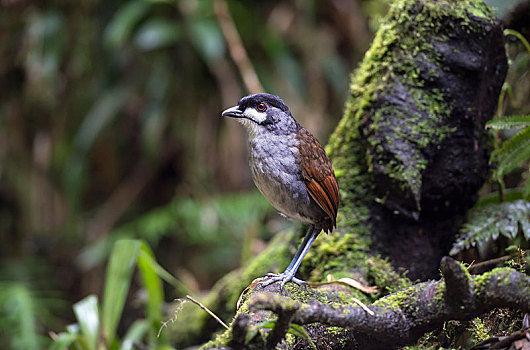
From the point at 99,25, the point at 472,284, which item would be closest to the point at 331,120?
the point at 99,25

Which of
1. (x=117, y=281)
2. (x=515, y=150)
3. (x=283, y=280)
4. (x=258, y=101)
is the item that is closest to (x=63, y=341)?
(x=117, y=281)

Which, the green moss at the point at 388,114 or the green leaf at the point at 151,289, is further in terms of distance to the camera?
the green leaf at the point at 151,289

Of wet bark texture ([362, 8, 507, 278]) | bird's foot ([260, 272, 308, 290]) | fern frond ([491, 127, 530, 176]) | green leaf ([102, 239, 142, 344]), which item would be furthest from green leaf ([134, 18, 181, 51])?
fern frond ([491, 127, 530, 176])

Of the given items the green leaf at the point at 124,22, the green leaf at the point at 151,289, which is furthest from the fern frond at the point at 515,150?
the green leaf at the point at 124,22

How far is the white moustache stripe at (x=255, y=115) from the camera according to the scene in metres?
1.99

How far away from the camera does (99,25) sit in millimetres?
5184

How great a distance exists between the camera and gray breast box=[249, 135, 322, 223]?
1916 mm

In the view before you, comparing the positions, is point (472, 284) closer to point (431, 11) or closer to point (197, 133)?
point (431, 11)

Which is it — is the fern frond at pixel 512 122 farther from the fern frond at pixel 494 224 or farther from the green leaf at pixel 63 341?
the green leaf at pixel 63 341

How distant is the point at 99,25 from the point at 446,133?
4.08 m

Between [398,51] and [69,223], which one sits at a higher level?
[398,51]

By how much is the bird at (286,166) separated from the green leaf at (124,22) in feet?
10.0


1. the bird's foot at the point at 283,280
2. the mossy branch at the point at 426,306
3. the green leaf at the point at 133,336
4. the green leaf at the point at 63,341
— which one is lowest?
the green leaf at the point at 133,336

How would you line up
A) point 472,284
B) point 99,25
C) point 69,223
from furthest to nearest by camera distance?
point 69,223, point 99,25, point 472,284
